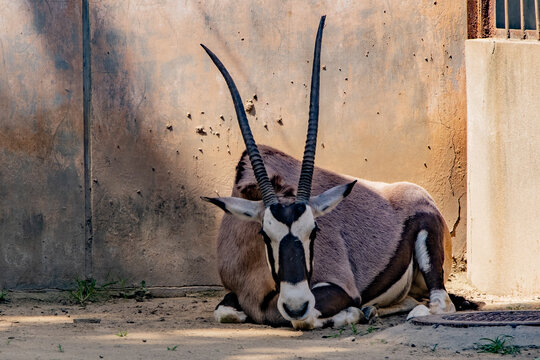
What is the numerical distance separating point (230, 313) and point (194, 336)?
0.69m

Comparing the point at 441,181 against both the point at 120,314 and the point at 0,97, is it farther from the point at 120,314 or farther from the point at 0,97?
the point at 0,97

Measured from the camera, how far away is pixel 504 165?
7.21m

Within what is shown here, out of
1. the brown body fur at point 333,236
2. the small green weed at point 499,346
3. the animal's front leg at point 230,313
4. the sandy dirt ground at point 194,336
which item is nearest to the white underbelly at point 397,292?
the brown body fur at point 333,236

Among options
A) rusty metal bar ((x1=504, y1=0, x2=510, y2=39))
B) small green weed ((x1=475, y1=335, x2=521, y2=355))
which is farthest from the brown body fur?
small green weed ((x1=475, y1=335, x2=521, y2=355))

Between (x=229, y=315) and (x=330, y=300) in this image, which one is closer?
(x=330, y=300)

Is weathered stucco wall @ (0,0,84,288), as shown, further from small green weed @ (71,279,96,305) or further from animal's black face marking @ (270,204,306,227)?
animal's black face marking @ (270,204,306,227)

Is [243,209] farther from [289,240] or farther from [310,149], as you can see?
[310,149]

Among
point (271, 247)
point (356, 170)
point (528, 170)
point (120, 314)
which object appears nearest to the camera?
point (271, 247)

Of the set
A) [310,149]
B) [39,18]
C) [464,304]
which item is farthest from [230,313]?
[39,18]

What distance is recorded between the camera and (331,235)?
666cm

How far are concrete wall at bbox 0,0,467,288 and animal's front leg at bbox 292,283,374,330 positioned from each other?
1516mm

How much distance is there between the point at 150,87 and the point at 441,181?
2457 mm

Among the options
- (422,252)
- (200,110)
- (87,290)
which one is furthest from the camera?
(200,110)

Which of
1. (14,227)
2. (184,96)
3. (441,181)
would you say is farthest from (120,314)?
(441,181)
